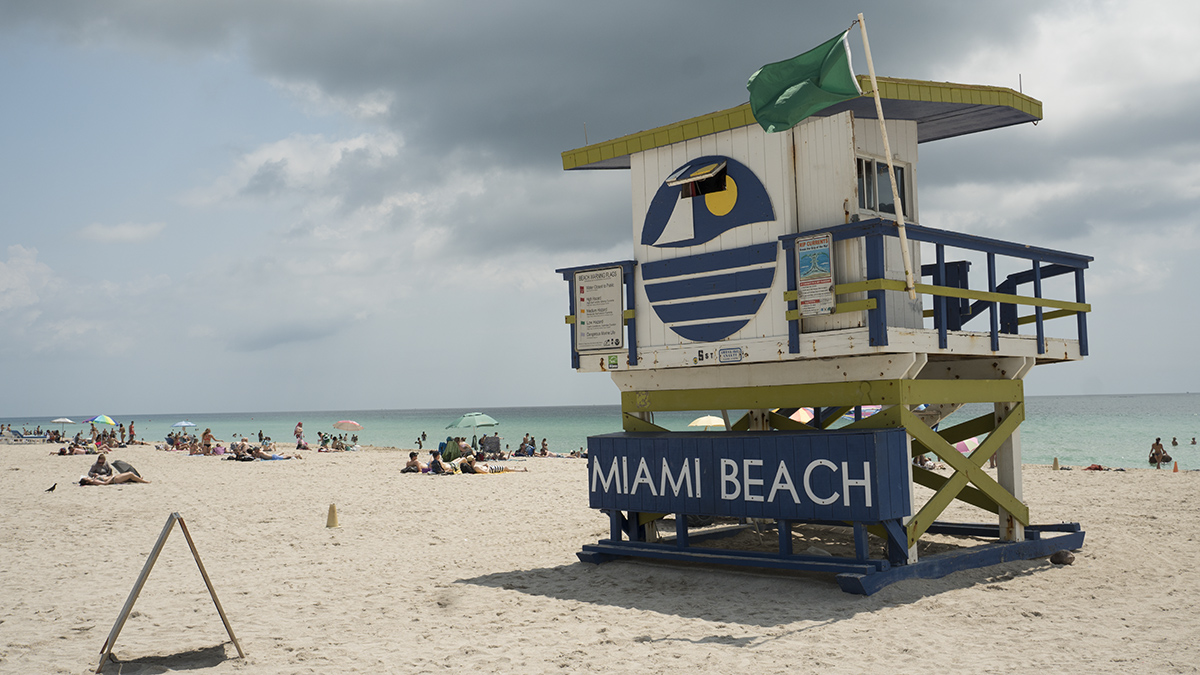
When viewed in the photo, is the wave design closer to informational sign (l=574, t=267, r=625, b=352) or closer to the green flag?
informational sign (l=574, t=267, r=625, b=352)

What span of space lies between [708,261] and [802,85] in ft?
7.99

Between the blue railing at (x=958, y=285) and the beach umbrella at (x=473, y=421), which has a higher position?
the blue railing at (x=958, y=285)

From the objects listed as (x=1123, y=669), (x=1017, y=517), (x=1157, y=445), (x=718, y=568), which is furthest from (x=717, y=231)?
(x=1157, y=445)

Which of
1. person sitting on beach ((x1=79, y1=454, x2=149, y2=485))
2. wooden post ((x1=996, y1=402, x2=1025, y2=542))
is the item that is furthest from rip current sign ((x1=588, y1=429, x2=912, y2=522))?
person sitting on beach ((x1=79, y1=454, x2=149, y2=485))

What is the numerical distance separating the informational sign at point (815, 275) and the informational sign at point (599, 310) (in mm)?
2610

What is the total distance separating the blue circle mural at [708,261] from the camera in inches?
397

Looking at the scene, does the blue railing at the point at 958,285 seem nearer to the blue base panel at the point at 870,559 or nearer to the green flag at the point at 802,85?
the green flag at the point at 802,85

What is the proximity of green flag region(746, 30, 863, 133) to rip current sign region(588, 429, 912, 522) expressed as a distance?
3.40m

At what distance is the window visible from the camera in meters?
9.98

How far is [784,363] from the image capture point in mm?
10180

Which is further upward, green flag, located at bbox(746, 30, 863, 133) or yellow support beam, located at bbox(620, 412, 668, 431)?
green flag, located at bbox(746, 30, 863, 133)

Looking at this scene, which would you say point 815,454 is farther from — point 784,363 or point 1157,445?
point 1157,445

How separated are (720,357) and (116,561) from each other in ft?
30.2

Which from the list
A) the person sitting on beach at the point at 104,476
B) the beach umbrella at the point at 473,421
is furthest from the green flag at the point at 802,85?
the beach umbrella at the point at 473,421
